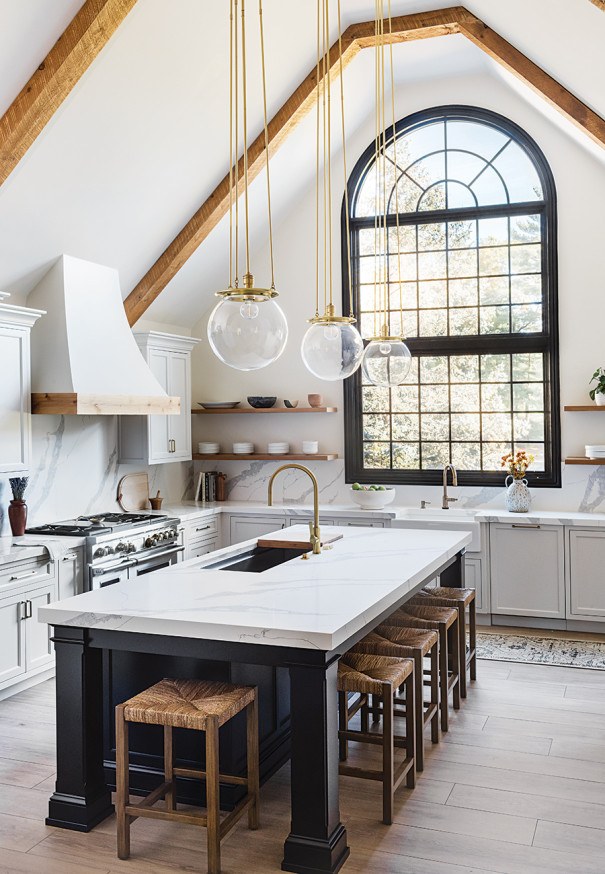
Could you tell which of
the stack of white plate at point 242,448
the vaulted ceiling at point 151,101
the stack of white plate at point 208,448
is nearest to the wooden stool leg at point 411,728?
the vaulted ceiling at point 151,101

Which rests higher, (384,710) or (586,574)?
(586,574)

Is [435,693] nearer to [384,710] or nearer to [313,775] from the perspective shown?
[384,710]

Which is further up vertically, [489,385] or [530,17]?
→ [530,17]

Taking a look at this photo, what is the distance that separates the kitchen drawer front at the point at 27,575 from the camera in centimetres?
467

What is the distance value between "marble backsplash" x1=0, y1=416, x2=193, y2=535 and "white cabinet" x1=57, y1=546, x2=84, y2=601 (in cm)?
49

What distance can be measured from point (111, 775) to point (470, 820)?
145 cm

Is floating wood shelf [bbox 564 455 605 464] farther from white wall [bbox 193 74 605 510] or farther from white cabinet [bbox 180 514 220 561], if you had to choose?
white cabinet [bbox 180 514 220 561]

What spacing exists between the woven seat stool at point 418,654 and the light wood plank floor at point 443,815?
0.13 m

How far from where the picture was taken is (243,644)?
2.94 m

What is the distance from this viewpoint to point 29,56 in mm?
4191

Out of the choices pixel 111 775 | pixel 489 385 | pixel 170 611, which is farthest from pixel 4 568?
pixel 489 385

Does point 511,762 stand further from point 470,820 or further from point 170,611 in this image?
point 170,611

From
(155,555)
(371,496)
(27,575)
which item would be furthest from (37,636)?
(371,496)

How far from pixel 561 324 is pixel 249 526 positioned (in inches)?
117
